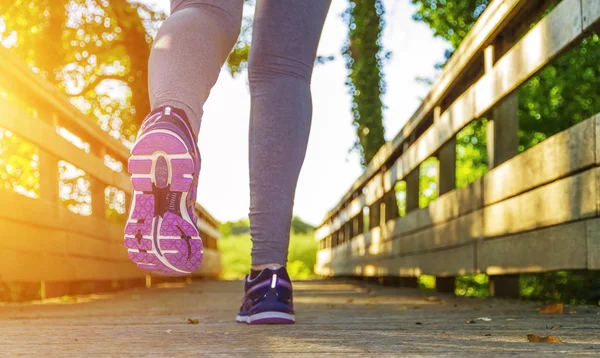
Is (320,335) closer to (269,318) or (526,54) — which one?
(269,318)

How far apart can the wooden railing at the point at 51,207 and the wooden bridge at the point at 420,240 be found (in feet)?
0.03

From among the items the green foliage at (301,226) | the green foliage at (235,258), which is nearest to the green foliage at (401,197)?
the green foliage at (235,258)

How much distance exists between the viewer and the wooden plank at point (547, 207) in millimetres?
2451

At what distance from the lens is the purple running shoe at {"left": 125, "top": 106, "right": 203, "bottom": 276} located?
5.76 ft

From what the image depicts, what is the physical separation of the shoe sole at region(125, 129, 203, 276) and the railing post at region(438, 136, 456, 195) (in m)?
2.80

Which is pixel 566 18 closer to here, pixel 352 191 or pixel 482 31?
pixel 482 31

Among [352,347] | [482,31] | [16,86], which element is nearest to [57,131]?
[16,86]

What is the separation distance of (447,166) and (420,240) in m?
0.71

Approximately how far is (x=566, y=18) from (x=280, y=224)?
1230 mm

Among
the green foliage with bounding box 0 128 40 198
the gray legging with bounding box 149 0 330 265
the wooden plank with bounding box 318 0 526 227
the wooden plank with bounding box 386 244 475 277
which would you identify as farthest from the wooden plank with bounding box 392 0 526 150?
the green foliage with bounding box 0 128 40 198

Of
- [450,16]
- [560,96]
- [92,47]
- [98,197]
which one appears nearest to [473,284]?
[560,96]

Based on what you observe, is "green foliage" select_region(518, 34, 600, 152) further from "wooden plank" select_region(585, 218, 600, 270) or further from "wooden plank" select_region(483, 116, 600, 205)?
"wooden plank" select_region(585, 218, 600, 270)

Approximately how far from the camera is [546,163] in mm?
2795

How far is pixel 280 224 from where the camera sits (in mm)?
2080
